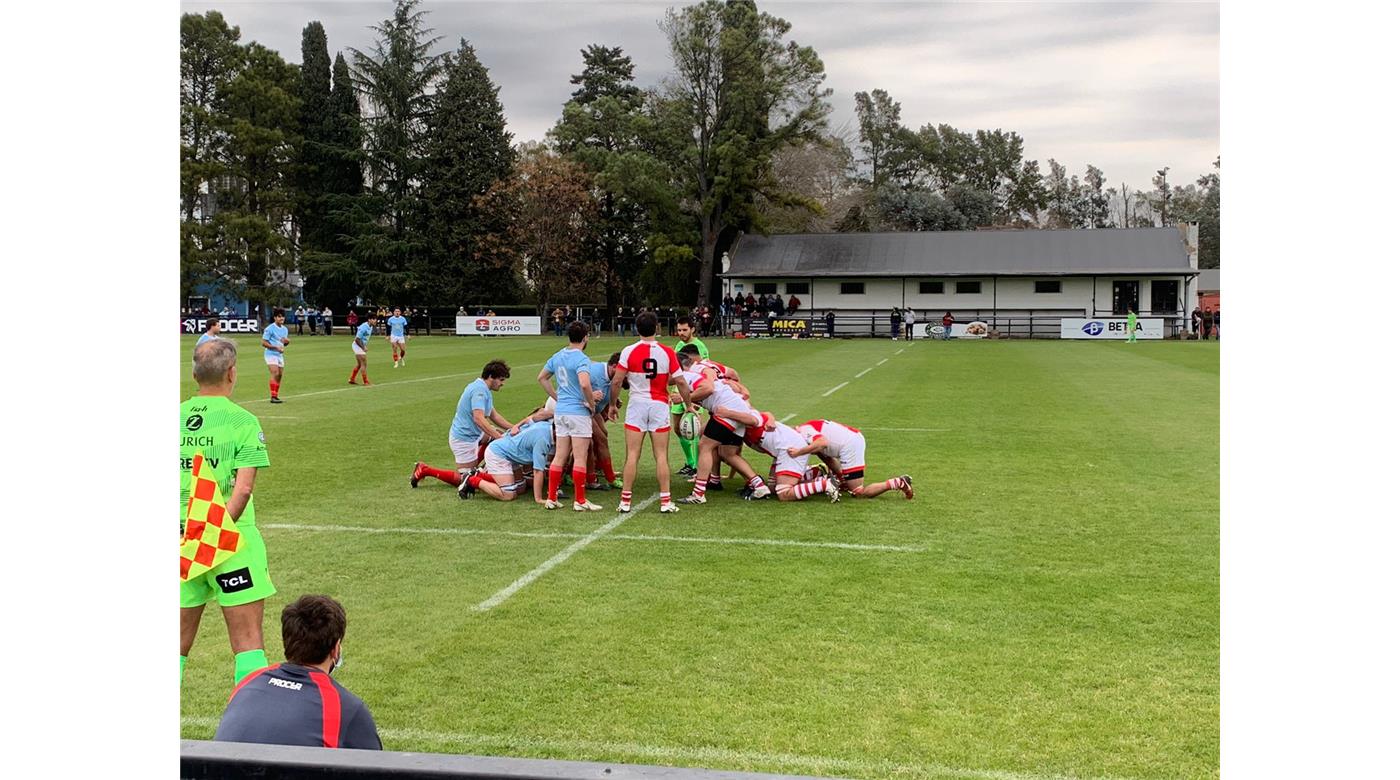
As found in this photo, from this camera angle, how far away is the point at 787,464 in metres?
10.4

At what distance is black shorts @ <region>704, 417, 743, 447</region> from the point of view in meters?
10.3

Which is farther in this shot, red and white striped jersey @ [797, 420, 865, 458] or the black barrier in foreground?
red and white striped jersey @ [797, 420, 865, 458]

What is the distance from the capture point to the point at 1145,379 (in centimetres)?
2461

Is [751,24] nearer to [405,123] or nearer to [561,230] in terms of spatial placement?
[561,230]

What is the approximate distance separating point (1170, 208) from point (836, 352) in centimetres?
8185

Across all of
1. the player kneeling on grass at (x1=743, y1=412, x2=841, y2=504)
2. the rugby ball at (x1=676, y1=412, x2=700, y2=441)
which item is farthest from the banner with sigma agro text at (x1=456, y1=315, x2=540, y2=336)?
the player kneeling on grass at (x1=743, y1=412, x2=841, y2=504)

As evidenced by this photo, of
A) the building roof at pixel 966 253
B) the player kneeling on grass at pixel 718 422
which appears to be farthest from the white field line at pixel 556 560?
the building roof at pixel 966 253

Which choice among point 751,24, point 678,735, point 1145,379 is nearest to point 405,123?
point 751,24

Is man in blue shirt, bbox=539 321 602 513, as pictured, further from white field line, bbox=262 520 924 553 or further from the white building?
the white building

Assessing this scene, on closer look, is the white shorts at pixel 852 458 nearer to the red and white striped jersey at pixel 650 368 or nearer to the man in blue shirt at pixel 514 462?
the red and white striped jersey at pixel 650 368

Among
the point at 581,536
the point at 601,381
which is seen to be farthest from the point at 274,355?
the point at 581,536

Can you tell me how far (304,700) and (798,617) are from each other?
3449mm

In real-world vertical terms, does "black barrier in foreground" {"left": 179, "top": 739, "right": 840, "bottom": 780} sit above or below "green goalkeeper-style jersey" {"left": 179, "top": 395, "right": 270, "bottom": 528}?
below

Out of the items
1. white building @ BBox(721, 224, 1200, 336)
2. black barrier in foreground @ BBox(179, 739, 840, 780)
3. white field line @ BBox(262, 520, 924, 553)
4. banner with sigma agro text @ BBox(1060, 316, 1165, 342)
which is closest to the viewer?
black barrier in foreground @ BBox(179, 739, 840, 780)
